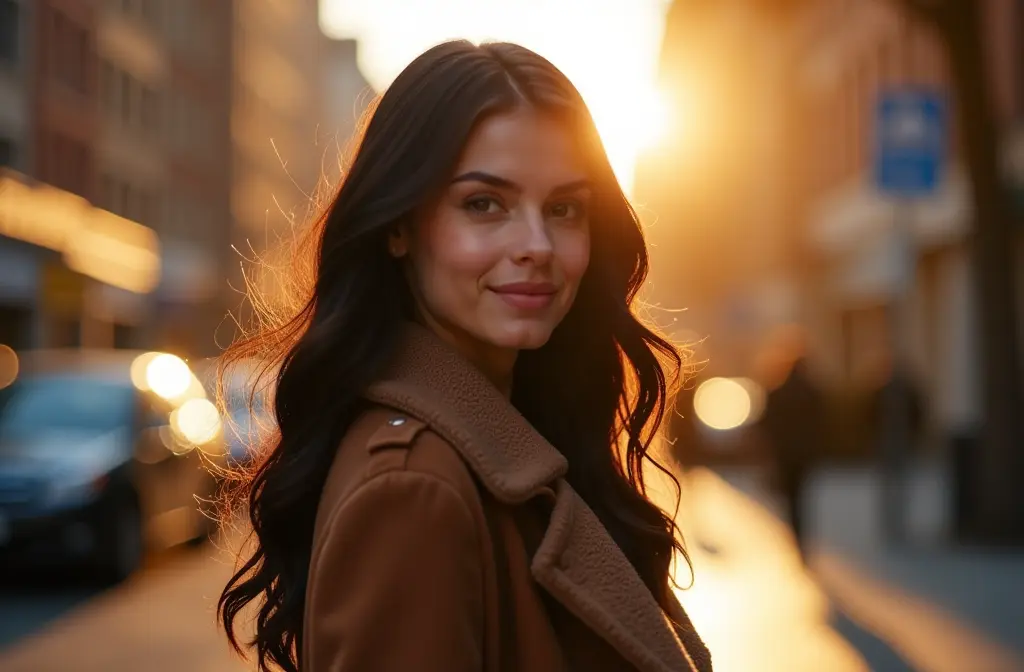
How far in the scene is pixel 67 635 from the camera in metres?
10.9

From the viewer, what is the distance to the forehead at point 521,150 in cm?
233

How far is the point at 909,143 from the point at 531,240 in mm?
13680

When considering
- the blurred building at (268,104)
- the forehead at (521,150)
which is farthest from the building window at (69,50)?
the forehead at (521,150)

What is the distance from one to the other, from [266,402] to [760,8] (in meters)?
63.1

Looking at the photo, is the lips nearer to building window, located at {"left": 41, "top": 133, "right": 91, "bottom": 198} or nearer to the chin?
the chin

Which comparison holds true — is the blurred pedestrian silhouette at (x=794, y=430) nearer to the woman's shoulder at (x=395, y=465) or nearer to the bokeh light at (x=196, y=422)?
the bokeh light at (x=196, y=422)

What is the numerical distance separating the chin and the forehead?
0.19 metres

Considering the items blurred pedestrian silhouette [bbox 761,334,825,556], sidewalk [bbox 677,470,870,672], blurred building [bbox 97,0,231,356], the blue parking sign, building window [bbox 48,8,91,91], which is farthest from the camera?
blurred building [bbox 97,0,231,356]

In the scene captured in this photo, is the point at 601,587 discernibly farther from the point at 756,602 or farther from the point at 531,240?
the point at 756,602

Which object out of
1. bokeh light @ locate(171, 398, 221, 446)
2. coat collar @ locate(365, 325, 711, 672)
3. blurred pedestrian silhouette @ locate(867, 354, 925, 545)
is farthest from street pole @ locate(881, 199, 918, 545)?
coat collar @ locate(365, 325, 711, 672)

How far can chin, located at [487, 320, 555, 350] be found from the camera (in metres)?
2.37

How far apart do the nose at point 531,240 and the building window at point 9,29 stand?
3868 cm

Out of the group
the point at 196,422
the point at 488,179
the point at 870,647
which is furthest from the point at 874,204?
the point at 488,179

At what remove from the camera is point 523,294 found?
2357 millimetres
